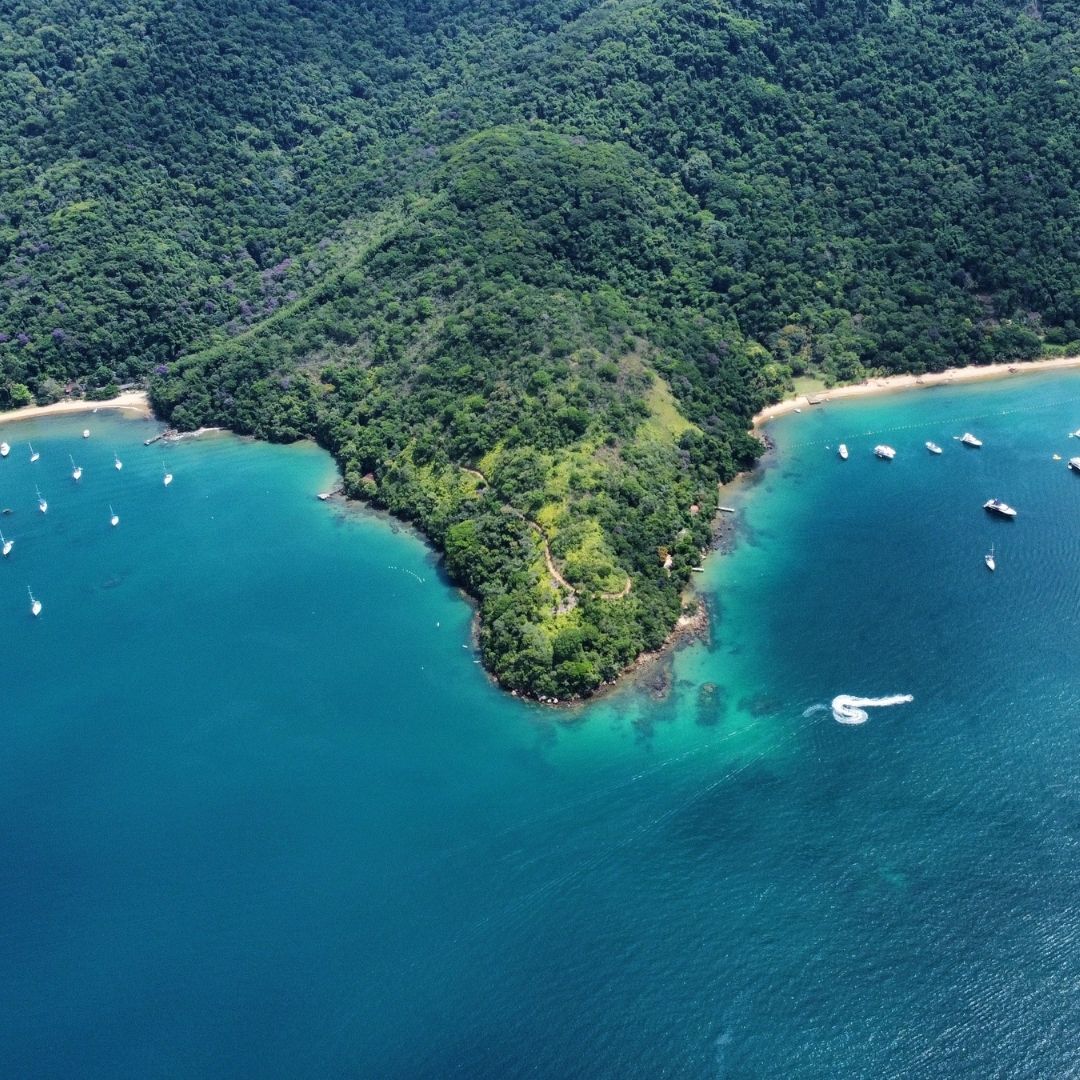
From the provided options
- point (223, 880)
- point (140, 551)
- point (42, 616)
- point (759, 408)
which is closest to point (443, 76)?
point (759, 408)

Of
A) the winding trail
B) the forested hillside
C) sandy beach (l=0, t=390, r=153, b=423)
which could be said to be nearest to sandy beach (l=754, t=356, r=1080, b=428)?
the forested hillside

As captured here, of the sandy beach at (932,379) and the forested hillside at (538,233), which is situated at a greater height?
the forested hillside at (538,233)

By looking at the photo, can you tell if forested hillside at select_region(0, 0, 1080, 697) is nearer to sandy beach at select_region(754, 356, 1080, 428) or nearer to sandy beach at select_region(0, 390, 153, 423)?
sandy beach at select_region(754, 356, 1080, 428)

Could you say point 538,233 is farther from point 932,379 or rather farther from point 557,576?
point 557,576

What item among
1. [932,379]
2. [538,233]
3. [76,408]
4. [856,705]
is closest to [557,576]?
[856,705]

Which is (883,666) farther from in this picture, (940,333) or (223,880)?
(940,333)

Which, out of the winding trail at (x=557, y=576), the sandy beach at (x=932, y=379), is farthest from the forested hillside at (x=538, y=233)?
the sandy beach at (x=932, y=379)

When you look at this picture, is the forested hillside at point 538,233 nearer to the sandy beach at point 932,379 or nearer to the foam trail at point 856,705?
the sandy beach at point 932,379
